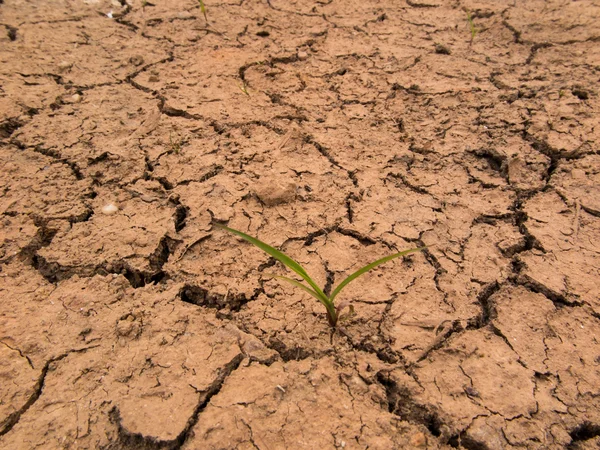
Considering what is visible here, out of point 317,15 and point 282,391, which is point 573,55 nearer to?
point 317,15

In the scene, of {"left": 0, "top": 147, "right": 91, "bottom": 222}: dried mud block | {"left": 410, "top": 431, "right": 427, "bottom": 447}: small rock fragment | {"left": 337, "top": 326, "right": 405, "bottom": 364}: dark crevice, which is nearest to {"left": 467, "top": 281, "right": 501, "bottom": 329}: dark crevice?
{"left": 337, "top": 326, "right": 405, "bottom": 364}: dark crevice

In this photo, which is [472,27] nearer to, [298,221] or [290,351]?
[298,221]

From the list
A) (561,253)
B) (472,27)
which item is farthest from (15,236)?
(472,27)

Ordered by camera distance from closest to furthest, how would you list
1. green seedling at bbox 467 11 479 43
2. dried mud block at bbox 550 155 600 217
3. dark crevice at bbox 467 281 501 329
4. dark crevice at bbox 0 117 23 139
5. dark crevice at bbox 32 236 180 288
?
dark crevice at bbox 467 281 501 329, dark crevice at bbox 32 236 180 288, dried mud block at bbox 550 155 600 217, dark crevice at bbox 0 117 23 139, green seedling at bbox 467 11 479 43

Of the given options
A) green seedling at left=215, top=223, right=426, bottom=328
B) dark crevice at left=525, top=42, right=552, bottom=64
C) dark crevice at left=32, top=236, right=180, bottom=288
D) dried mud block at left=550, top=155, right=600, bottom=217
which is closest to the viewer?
green seedling at left=215, top=223, right=426, bottom=328

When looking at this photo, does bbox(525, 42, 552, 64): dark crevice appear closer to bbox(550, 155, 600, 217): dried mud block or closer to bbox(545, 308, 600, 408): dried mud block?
bbox(550, 155, 600, 217): dried mud block

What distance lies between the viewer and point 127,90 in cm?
255

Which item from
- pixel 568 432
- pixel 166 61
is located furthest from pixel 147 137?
pixel 568 432

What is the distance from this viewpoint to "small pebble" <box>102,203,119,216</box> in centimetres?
199

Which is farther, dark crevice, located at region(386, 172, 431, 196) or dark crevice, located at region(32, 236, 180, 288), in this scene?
dark crevice, located at region(386, 172, 431, 196)

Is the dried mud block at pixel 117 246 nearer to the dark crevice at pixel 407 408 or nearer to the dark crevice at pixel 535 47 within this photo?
the dark crevice at pixel 407 408

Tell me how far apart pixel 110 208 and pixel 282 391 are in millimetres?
1069

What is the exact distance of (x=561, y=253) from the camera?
1851mm

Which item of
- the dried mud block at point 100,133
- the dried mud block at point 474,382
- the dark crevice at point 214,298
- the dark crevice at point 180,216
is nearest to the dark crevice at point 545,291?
the dried mud block at point 474,382
